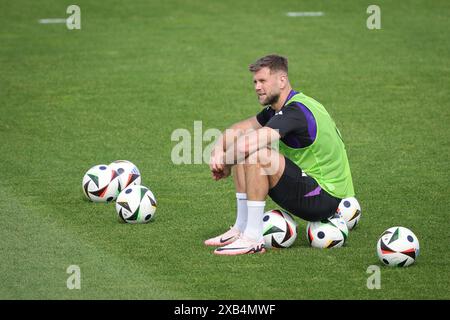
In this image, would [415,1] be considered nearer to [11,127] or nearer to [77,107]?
[77,107]

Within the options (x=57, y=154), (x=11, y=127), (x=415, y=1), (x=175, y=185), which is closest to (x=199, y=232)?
(x=175, y=185)

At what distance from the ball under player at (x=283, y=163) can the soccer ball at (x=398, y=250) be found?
0.84 meters

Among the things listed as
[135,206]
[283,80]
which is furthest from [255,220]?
[135,206]

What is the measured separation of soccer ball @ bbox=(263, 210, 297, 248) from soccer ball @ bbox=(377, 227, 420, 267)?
1.05 meters

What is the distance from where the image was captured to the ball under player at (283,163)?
10.5m

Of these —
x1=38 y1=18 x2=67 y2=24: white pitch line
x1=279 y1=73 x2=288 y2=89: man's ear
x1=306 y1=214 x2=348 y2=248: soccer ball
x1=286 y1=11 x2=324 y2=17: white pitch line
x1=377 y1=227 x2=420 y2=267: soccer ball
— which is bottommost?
x1=377 y1=227 x2=420 y2=267: soccer ball

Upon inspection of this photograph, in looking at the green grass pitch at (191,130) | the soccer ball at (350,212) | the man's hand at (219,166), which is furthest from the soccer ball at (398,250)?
the man's hand at (219,166)

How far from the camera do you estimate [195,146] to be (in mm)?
17109

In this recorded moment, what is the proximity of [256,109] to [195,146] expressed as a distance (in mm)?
2195

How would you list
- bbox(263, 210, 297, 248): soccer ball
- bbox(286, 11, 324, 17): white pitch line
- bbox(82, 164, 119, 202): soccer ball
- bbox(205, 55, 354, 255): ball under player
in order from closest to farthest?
bbox(205, 55, 354, 255): ball under player < bbox(263, 210, 297, 248): soccer ball < bbox(82, 164, 119, 202): soccer ball < bbox(286, 11, 324, 17): white pitch line

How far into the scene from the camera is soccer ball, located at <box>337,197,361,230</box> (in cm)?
1159

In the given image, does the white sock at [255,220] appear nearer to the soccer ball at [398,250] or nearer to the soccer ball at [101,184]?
the soccer ball at [398,250]

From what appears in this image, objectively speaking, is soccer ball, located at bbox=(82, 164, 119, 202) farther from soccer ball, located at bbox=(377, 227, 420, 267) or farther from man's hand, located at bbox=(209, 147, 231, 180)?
soccer ball, located at bbox=(377, 227, 420, 267)

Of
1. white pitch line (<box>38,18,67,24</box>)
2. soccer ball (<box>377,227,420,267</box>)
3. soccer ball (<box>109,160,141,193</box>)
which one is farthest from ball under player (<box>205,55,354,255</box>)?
white pitch line (<box>38,18,67,24</box>)
